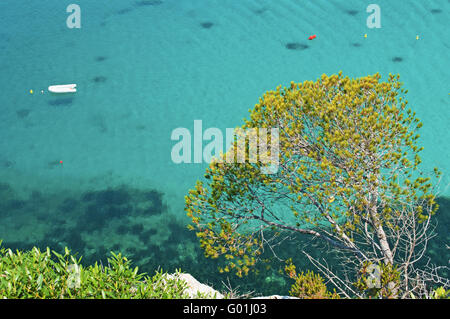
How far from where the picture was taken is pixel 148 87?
28391 millimetres

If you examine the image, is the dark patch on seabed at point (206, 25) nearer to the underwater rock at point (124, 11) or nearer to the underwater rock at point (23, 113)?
the underwater rock at point (124, 11)

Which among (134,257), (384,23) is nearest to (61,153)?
(134,257)

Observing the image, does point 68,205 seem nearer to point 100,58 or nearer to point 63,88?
point 63,88

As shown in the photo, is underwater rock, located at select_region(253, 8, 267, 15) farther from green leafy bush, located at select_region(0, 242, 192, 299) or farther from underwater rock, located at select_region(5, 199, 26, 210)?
green leafy bush, located at select_region(0, 242, 192, 299)

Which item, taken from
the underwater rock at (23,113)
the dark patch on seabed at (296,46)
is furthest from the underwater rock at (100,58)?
the dark patch on seabed at (296,46)

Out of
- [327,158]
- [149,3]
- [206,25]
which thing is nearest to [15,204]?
[327,158]

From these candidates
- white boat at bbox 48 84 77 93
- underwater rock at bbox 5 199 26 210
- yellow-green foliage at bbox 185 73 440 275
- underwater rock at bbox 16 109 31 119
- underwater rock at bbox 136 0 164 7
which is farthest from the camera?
underwater rock at bbox 136 0 164 7

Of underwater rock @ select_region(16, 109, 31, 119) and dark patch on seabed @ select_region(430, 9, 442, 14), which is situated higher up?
dark patch on seabed @ select_region(430, 9, 442, 14)

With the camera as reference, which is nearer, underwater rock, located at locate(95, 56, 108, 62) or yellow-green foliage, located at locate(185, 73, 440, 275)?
yellow-green foliage, located at locate(185, 73, 440, 275)

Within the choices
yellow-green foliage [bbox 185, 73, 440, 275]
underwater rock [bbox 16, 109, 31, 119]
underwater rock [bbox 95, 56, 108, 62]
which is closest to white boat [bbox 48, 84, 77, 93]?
underwater rock [bbox 16, 109, 31, 119]

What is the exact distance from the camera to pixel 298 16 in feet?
105

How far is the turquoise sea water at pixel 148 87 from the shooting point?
20.7m

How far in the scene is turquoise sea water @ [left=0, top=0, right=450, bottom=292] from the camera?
2067 cm

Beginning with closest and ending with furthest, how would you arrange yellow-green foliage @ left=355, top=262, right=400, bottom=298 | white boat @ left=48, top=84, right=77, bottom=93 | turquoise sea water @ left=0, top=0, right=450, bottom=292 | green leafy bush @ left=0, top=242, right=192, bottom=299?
green leafy bush @ left=0, top=242, right=192, bottom=299
yellow-green foliage @ left=355, top=262, right=400, bottom=298
turquoise sea water @ left=0, top=0, right=450, bottom=292
white boat @ left=48, top=84, right=77, bottom=93
